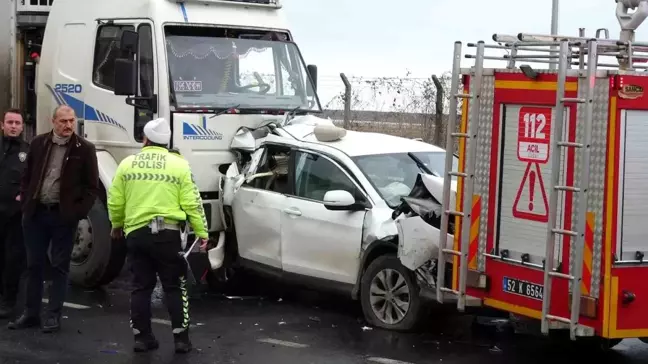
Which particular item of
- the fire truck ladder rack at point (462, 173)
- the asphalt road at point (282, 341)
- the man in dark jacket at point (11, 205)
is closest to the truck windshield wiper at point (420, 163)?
the asphalt road at point (282, 341)

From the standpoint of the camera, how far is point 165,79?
1130 cm

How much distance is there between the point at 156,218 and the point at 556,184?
9.85 feet

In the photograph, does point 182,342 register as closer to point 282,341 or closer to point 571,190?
point 282,341

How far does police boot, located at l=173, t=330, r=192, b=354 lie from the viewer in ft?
28.6

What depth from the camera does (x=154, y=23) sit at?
1142 cm

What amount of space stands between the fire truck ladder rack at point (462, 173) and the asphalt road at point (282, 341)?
654 mm

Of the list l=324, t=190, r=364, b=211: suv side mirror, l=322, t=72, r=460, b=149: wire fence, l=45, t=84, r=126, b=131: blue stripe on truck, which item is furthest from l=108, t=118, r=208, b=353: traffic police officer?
l=322, t=72, r=460, b=149: wire fence

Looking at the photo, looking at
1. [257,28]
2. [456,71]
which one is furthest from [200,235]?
[257,28]

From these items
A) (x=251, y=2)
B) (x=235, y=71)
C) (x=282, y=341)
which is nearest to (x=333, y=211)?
(x=282, y=341)

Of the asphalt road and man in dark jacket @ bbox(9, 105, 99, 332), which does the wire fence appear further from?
man in dark jacket @ bbox(9, 105, 99, 332)

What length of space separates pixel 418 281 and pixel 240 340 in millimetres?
1574

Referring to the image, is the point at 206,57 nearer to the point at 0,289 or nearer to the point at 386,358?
the point at 0,289

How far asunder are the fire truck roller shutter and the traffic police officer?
7.69 ft

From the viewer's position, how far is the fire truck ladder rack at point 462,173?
8500 millimetres
